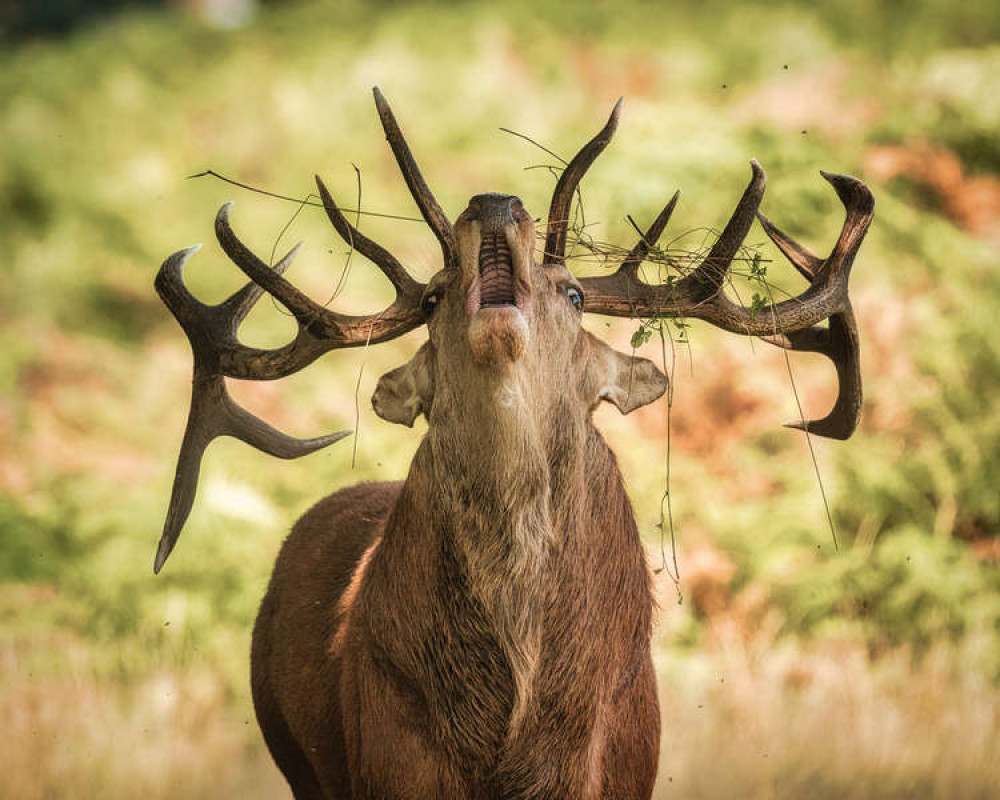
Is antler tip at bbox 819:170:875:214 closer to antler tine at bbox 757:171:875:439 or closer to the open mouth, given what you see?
antler tine at bbox 757:171:875:439

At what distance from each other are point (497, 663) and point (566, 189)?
64.1 inches

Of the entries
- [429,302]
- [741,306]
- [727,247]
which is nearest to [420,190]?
[429,302]

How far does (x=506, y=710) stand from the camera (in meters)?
4.56

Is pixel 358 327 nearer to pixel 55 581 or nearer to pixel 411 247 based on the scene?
pixel 55 581

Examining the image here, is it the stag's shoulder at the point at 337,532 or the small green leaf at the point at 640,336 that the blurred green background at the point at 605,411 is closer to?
the small green leaf at the point at 640,336

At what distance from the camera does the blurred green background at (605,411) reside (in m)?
8.73

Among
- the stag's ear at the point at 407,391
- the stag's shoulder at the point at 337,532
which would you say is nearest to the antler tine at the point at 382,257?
the stag's ear at the point at 407,391

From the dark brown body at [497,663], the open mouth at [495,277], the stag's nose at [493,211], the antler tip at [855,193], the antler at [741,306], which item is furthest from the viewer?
the antler tip at [855,193]

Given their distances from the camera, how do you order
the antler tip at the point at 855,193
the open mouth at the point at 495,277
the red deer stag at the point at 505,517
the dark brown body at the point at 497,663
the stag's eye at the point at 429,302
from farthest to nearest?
the antler tip at the point at 855,193 < the stag's eye at the point at 429,302 < the dark brown body at the point at 497,663 < the red deer stag at the point at 505,517 < the open mouth at the point at 495,277

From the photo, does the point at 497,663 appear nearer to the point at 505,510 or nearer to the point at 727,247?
the point at 505,510

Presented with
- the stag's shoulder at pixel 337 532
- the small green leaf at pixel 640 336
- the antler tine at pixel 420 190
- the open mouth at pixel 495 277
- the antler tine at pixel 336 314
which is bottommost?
the stag's shoulder at pixel 337 532

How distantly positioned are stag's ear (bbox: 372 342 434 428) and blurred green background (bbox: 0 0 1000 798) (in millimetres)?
870

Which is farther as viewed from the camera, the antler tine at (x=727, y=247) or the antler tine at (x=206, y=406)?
the antler tine at (x=206, y=406)

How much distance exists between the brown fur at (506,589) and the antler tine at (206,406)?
2.58 feet
